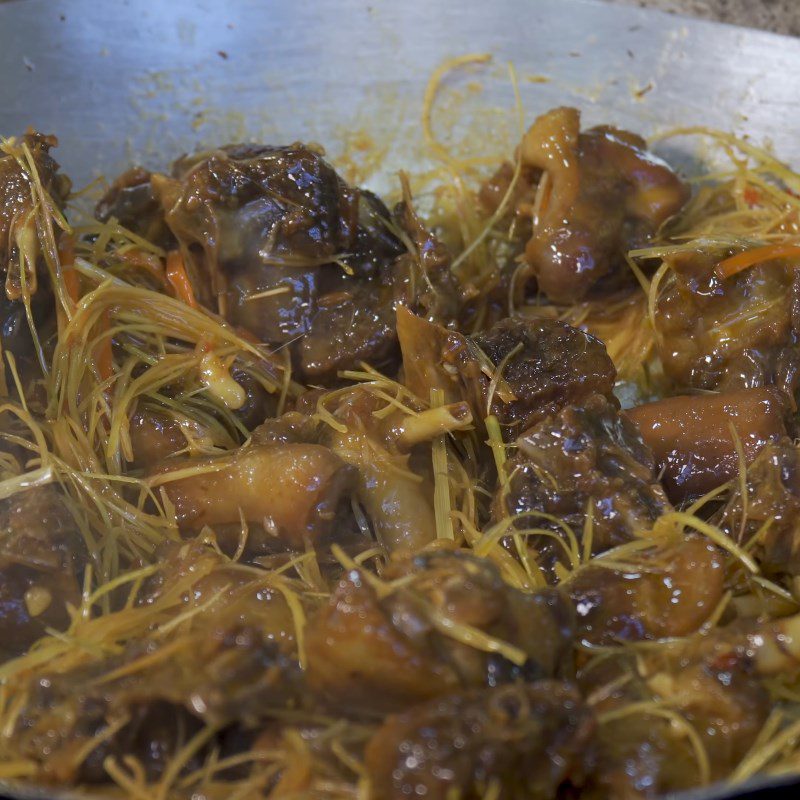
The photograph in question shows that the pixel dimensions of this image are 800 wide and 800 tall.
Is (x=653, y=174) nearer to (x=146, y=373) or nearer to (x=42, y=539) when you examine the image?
(x=146, y=373)

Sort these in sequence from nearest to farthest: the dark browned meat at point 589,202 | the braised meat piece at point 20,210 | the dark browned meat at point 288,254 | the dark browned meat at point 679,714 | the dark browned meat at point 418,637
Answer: the dark browned meat at point 418,637
the dark browned meat at point 679,714
the braised meat piece at point 20,210
the dark browned meat at point 288,254
the dark browned meat at point 589,202

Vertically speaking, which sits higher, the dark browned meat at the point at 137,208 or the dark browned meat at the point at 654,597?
the dark browned meat at the point at 137,208

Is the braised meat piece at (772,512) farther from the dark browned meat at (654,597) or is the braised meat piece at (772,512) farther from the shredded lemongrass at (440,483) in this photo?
the shredded lemongrass at (440,483)

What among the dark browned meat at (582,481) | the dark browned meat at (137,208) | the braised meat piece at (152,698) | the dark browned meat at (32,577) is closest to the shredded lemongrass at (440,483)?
the dark browned meat at (582,481)

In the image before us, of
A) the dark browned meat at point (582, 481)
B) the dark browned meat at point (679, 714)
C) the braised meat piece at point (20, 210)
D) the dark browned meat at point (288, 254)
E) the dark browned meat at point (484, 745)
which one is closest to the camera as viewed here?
the dark browned meat at point (484, 745)

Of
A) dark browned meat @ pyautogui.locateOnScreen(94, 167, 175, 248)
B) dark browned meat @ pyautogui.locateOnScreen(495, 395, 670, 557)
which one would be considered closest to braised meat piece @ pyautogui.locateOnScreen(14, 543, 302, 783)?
dark browned meat @ pyautogui.locateOnScreen(495, 395, 670, 557)

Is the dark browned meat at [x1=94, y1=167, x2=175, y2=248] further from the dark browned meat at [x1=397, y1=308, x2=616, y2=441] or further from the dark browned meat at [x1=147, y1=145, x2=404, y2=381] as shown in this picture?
the dark browned meat at [x1=397, y1=308, x2=616, y2=441]
